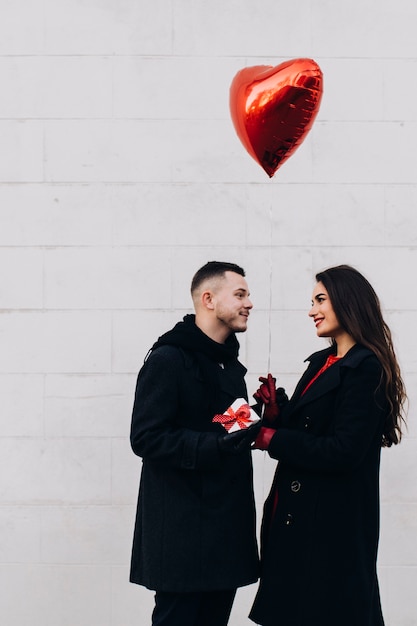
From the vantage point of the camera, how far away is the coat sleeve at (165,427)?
9.54 feet

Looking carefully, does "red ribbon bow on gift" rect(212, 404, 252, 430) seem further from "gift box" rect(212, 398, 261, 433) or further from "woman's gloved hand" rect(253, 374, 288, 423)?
"woman's gloved hand" rect(253, 374, 288, 423)

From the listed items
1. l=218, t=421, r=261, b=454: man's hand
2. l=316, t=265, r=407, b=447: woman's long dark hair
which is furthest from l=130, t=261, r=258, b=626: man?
l=316, t=265, r=407, b=447: woman's long dark hair

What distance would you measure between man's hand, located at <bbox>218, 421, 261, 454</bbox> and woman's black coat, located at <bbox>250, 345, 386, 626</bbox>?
0.49 feet

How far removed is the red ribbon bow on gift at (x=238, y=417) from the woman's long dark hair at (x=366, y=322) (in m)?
0.47

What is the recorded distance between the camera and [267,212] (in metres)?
4.09

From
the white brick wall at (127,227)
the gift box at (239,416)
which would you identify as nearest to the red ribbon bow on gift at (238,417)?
the gift box at (239,416)

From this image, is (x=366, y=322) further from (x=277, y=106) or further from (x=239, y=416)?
(x=277, y=106)

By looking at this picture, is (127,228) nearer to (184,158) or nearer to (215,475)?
(184,158)

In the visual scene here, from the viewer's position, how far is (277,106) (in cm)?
309

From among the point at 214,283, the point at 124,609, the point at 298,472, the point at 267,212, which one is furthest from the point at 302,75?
the point at 124,609

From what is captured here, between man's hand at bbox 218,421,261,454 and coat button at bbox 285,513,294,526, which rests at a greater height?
man's hand at bbox 218,421,261,454

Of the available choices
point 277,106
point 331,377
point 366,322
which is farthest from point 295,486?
point 277,106

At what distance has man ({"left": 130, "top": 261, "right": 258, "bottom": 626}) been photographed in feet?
9.64

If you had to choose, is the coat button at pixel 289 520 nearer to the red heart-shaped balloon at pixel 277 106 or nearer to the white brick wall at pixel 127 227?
the white brick wall at pixel 127 227
